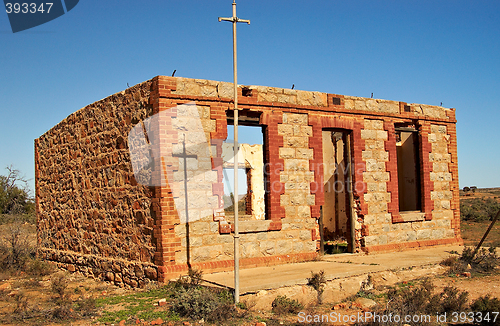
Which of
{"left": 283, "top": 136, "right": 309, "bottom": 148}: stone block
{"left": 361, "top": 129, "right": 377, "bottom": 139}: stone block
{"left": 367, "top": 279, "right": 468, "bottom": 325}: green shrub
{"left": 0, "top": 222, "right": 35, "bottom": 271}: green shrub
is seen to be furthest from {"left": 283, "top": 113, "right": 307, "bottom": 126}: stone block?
{"left": 0, "top": 222, "right": 35, "bottom": 271}: green shrub

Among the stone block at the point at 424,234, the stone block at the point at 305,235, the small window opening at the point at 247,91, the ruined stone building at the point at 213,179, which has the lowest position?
the stone block at the point at 424,234

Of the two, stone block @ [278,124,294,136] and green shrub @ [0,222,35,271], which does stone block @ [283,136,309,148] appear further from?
green shrub @ [0,222,35,271]

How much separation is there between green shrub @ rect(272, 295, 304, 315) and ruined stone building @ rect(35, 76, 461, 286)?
6.52ft

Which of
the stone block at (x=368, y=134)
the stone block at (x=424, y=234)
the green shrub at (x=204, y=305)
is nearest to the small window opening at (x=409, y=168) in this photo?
the stone block at (x=424, y=234)

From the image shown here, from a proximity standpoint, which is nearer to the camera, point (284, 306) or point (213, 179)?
point (284, 306)

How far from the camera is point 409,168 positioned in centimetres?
1353

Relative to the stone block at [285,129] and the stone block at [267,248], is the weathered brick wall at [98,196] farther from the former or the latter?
the stone block at [285,129]

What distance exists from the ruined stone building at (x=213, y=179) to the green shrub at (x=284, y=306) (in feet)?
6.52

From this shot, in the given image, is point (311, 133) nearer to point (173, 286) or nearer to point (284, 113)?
point (284, 113)

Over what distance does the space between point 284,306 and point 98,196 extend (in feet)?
19.0

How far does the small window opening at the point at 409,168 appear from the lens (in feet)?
41.9

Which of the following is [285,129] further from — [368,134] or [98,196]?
[98,196]

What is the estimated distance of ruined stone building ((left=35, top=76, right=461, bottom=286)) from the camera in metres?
9.04

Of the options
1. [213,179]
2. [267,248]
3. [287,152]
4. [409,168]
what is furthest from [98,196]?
[409,168]
